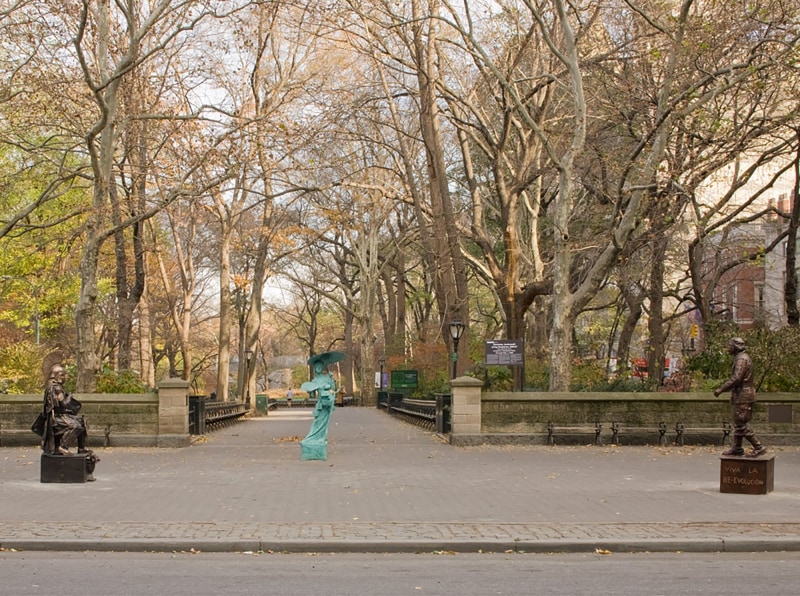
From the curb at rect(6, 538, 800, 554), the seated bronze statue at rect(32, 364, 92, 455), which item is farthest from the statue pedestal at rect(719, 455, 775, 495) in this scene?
the seated bronze statue at rect(32, 364, 92, 455)

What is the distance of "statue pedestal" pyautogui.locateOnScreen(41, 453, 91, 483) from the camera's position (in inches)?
544

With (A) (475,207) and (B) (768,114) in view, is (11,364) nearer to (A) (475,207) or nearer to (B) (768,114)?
(A) (475,207)

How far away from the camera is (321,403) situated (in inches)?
690

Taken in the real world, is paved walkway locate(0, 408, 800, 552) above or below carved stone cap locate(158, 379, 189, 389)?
below

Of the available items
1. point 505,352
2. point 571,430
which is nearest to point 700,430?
point 571,430

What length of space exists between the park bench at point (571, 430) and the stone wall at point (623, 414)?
10 cm

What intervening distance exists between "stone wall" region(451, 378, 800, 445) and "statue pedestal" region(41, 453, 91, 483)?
29.2 ft

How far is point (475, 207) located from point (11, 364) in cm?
1468

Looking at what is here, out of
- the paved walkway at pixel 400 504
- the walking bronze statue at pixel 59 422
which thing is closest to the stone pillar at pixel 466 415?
the paved walkway at pixel 400 504

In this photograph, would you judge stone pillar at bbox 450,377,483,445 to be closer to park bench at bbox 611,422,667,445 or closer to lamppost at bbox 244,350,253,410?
park bench at bbox 611,422,667,445

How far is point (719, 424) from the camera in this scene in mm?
20797

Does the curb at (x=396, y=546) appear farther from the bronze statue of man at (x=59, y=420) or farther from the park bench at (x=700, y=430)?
the park bench at (x=700, y=430)

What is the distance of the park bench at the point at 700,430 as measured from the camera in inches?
804

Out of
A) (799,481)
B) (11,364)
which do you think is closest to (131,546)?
(799,481)
